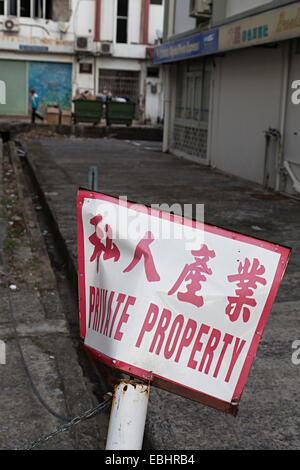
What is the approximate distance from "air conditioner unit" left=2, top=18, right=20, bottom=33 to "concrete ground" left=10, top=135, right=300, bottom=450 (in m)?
11.2

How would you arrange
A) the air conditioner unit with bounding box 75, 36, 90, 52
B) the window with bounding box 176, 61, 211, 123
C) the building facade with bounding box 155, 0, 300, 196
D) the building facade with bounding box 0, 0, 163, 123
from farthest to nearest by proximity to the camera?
1. the building facade with bounding box 0, 0, 163, 123
2. the air conditioner unit with bounding box 75, 36, 90, 52
3. the window with bounding box 176, 61, 211, 123
4. the building facade with bounding box 155, 0, 300, 196

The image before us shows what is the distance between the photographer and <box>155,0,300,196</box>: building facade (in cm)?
1074

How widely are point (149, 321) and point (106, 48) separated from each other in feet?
99.7

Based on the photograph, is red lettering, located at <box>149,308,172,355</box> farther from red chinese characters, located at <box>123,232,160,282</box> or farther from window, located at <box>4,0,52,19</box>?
window, located at <box>4,0,52,19</box>

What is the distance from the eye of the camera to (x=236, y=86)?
13.4 metres

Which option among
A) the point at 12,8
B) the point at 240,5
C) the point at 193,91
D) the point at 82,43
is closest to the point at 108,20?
the point at 82,43

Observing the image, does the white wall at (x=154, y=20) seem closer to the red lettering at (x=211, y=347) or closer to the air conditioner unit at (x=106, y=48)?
the air conditioner unit at (x=106, y=48)

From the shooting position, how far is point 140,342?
2.58 meters

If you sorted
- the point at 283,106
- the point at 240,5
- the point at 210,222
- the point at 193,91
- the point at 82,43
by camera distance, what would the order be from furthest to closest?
the point at 82,43, the point at 193,91, the point at 240,5, the point at 283,106, the point at 210,222

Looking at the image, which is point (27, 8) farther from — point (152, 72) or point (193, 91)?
point (193, 91)

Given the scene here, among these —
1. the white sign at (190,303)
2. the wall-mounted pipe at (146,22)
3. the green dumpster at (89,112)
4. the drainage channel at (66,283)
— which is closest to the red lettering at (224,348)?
the white sign at (190,303)

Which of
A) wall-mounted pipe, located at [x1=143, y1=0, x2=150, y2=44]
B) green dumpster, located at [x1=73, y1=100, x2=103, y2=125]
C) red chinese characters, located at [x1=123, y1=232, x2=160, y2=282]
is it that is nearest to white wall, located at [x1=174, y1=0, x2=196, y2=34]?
green dumpster, located at [x1=73, y1=100, x2=103, y2=125]

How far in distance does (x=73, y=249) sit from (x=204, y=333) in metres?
4.28

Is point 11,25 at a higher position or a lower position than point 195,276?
higher
